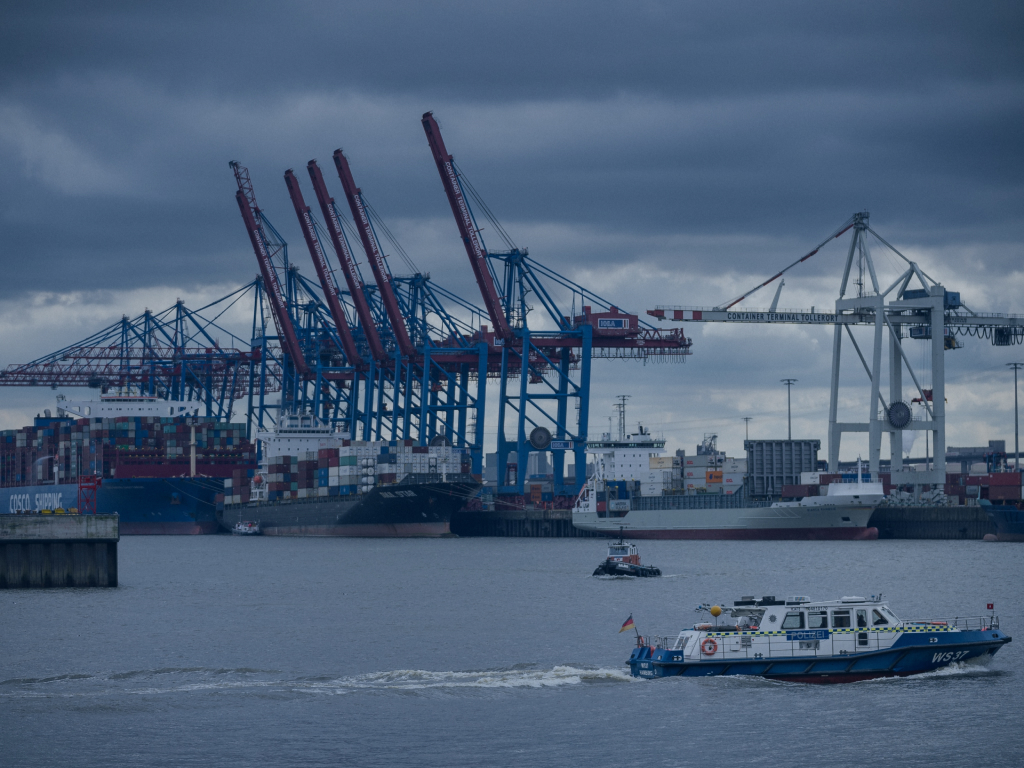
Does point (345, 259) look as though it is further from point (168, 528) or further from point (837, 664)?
point (837, 664)

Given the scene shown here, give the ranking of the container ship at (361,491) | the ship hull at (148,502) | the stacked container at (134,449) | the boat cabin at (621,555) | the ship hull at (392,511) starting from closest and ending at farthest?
the boat cabin at (621,555)
the ship hull at (392,511)
the container ship at (361,491)
the ship hull at (148,502)
the stacked container at (134,449)

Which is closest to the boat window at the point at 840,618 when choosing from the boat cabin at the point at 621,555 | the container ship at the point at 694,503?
the boat cabin at the point at 621,555

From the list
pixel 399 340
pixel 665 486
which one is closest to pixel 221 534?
pixel 399 340

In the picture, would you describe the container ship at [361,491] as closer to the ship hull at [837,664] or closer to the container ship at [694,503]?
the container ship at [694,503]

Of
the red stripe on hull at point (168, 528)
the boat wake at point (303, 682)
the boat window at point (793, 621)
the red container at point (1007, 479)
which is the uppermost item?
the red container at point (1007, 479)

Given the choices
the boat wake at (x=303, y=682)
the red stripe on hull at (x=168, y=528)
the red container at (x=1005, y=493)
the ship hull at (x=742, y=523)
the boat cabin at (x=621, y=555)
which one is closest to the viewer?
the boat wake at (x=303, y=682)

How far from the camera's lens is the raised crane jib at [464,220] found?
4279 inches

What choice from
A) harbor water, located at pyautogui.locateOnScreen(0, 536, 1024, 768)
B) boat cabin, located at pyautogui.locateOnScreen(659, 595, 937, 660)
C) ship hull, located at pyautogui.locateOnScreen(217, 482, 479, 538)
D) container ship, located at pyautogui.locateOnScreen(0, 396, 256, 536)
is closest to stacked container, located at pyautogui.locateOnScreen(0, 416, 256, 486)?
container ship, located at pyautogui.locateOnScreen(0, 396, 256, 536)

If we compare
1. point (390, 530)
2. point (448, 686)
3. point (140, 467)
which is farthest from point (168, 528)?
point (448, 686)

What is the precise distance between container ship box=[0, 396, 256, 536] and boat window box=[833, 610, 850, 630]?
352ft

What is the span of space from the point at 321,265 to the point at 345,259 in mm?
5025

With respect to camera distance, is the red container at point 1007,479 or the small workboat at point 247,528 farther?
the small workboat at point 247,528

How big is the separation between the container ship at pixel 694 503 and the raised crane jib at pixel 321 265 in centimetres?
2270

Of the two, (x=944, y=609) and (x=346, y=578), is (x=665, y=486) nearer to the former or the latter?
(x=346, y=578)
